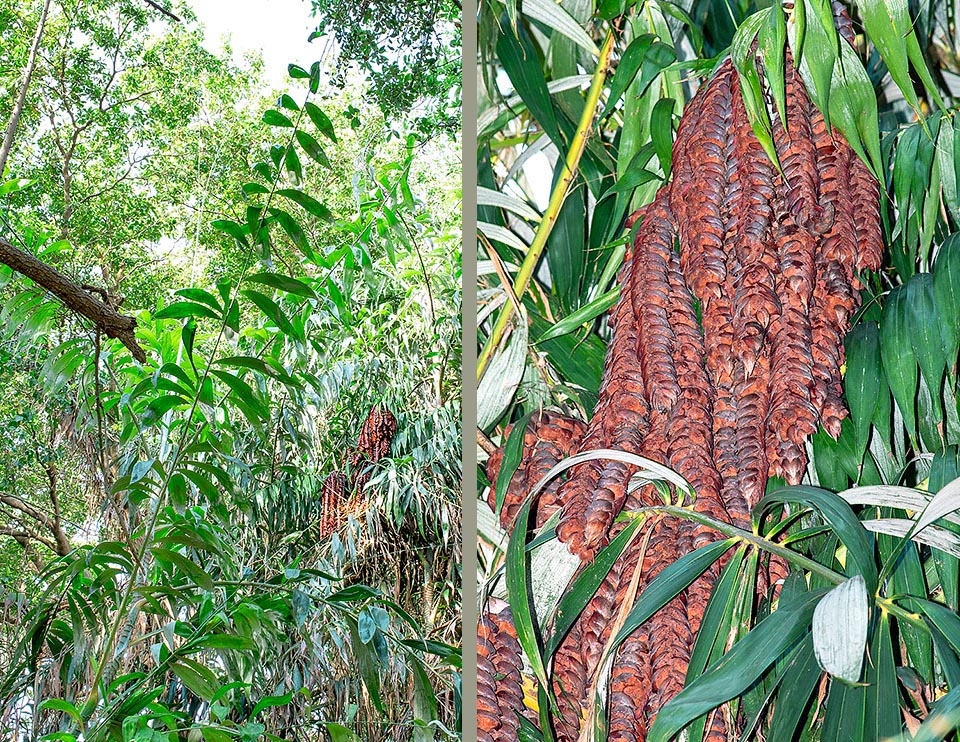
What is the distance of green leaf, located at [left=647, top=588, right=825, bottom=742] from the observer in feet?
1.79

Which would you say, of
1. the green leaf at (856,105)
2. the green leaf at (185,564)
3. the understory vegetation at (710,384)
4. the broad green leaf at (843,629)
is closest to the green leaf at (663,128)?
the understory vegetation at (710,384)

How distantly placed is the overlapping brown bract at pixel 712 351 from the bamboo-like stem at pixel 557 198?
7cm

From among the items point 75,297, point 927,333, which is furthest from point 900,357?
point 75,297

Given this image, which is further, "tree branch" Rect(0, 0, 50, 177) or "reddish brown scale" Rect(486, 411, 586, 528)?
"tree branch" Rect(0, 0, 50, 177)

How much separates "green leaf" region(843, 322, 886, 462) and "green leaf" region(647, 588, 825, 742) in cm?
11

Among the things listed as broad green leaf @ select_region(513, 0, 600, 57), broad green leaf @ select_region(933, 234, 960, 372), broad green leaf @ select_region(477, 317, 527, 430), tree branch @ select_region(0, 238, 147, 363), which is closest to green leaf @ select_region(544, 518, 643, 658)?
broad green leaf @ select_region(477, 317, 527, 430)

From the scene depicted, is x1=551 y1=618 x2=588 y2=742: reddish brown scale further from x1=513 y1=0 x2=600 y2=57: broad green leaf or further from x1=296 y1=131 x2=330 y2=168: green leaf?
x1=296 y1=131 x2=330 y2=168: green leaf

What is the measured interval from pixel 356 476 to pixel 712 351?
98 centimetres

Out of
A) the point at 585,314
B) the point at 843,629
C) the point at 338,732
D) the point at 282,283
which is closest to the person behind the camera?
the point at 843,629

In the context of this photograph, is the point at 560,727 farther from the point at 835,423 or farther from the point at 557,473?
the point at 835,423

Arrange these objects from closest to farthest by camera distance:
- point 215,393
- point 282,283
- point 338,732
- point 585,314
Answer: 1. point 585,314
2. point 282,283
3. point 338,732
4. point 215,393

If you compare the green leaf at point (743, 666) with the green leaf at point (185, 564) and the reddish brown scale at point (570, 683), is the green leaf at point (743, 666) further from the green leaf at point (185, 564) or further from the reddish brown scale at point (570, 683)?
the green leaf at point (185, 564)

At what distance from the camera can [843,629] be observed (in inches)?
20.5

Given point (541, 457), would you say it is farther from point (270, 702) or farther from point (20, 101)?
point (20, 101)
